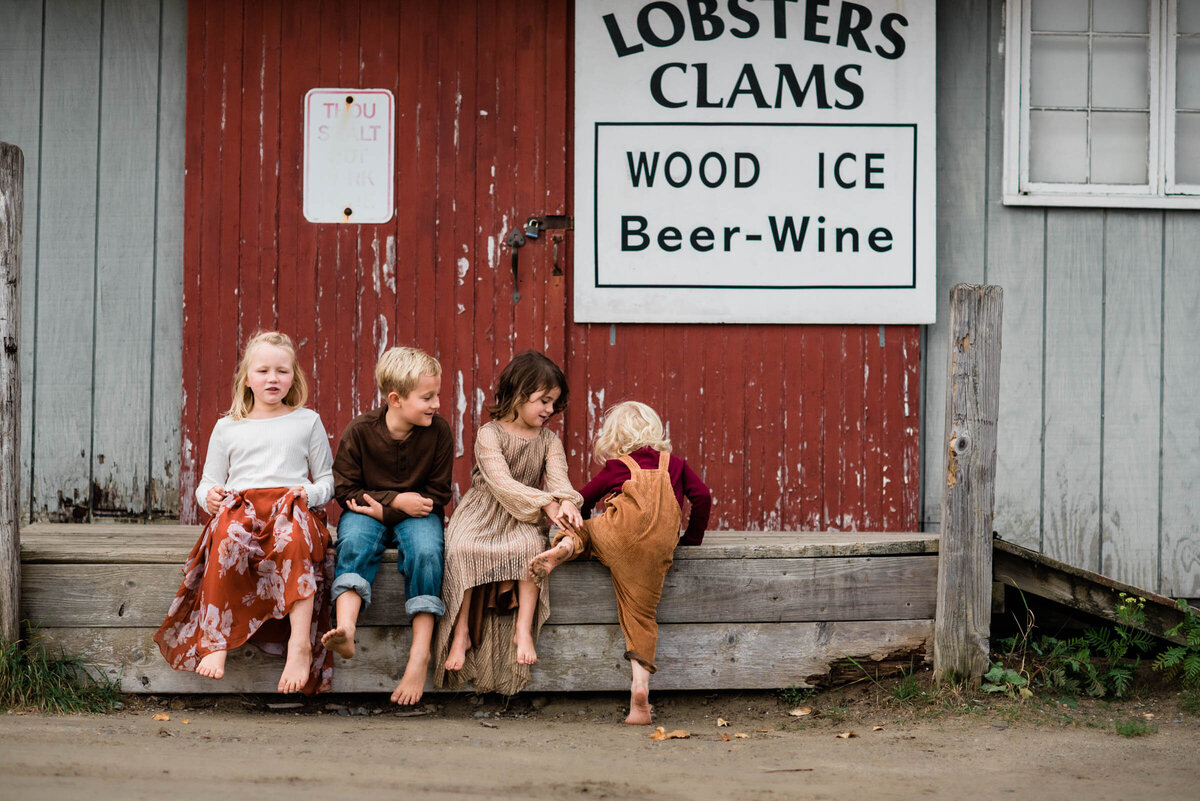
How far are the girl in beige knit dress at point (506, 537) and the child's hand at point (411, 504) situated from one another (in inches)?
5.2

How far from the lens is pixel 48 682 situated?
3859 millimetres

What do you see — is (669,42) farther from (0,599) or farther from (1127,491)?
(0,599)

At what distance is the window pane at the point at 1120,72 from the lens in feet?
16.8

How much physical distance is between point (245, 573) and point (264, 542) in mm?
119

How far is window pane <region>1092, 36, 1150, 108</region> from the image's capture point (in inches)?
202

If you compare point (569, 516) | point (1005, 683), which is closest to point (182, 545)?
point (569, 516)

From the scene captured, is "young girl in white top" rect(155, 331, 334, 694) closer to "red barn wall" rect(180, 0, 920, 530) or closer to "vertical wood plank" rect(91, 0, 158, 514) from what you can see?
"red barn wall" rect(180, 0, 920, 530)

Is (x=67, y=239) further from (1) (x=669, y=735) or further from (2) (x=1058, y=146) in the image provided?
(2) (x=1058, y=146)

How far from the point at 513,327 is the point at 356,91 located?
1305mm

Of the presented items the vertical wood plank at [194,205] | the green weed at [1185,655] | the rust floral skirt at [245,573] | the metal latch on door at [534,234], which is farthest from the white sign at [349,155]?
the green weed at [1185,655]

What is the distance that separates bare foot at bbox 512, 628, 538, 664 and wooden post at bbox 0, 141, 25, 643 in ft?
5.84

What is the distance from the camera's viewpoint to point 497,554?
385cm

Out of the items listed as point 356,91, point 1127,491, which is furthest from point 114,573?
point 1127,491

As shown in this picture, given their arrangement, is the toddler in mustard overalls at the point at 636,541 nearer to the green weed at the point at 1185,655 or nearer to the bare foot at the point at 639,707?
the bare foot at the point at 639,707
